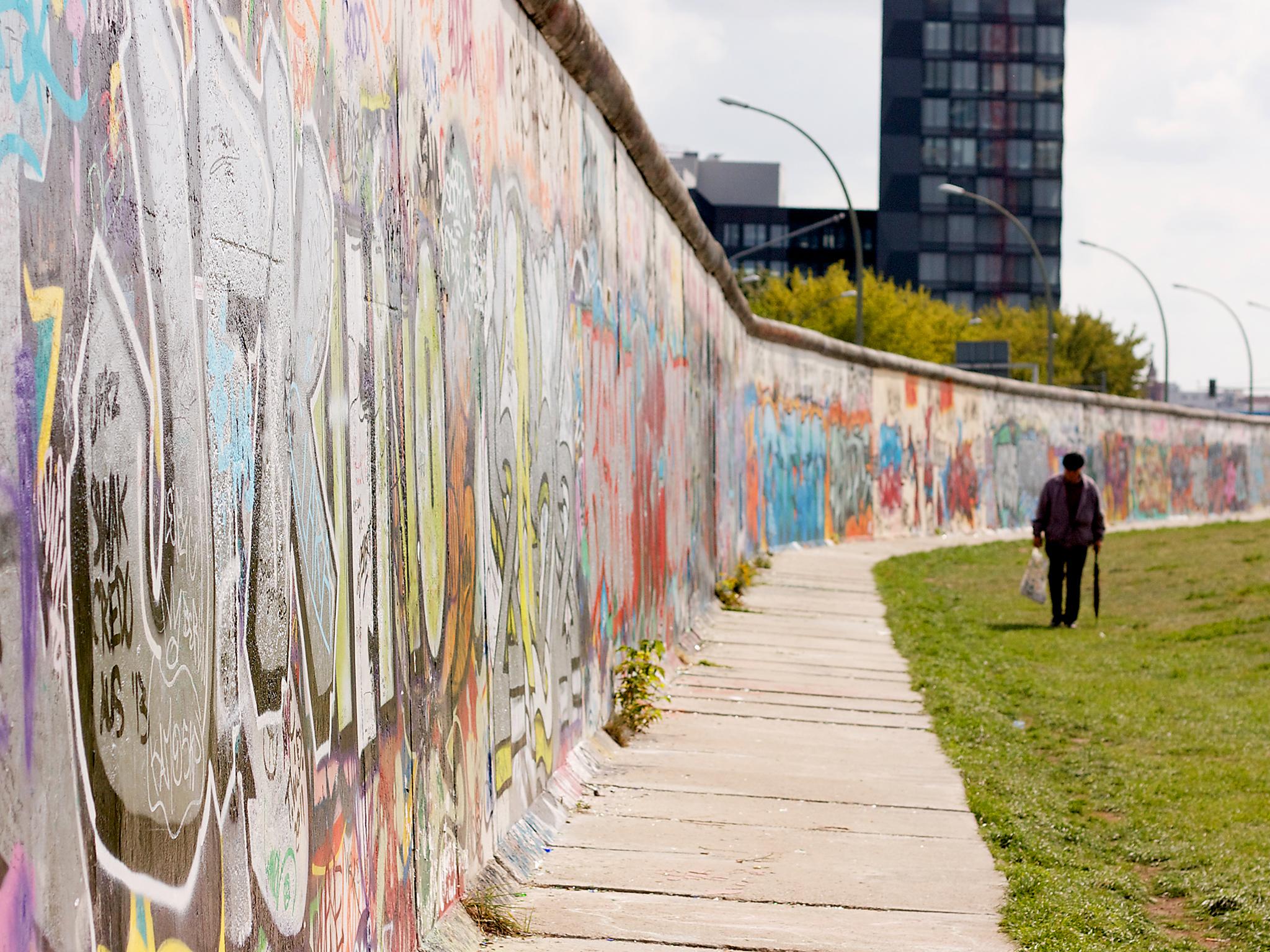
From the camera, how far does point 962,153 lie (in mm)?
110438

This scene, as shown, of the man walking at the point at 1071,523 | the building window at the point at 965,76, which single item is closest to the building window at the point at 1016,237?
the building window at the point at 965,76

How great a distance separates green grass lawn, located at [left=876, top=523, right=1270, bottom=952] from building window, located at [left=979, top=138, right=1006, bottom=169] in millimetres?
98596

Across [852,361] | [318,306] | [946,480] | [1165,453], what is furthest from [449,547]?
[1165,453]

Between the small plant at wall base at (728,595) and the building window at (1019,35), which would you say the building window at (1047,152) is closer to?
the building window at (1019,35)

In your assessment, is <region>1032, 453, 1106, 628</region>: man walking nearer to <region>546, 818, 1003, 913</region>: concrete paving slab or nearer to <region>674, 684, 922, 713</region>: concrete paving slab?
<region>674, 684, 922, 713</region>: concrete paving slab

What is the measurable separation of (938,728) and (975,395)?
795 inches

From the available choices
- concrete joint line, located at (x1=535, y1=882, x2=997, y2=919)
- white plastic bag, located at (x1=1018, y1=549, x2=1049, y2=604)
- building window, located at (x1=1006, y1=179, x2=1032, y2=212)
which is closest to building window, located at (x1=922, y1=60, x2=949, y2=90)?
building window, located at (x1=1006, y1=179, x2=1032, y2=212)

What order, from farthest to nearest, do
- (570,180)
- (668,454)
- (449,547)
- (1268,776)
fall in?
1. (668,454)
2. (1268,776)
3. (570,180)
4. (449,547)

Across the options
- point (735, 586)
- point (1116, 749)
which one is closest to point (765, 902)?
point (1116, 749)

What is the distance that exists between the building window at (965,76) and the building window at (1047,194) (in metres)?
8.10

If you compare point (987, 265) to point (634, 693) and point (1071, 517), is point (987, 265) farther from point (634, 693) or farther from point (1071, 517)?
point (634, 693)

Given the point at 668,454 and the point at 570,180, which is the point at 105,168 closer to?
the point at 570,180

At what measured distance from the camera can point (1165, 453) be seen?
118 ft

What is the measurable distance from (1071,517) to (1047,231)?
101 metres
